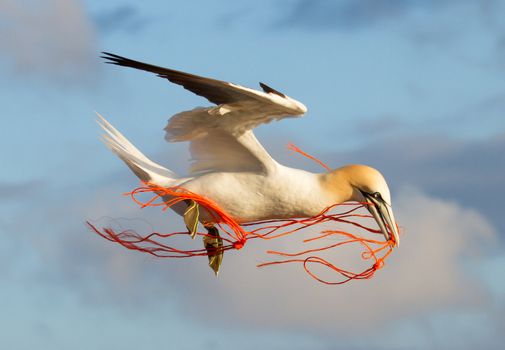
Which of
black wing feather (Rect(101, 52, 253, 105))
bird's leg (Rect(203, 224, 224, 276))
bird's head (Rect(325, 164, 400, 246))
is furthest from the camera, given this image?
bird's leg (Rect(203, 224, 224, 276))

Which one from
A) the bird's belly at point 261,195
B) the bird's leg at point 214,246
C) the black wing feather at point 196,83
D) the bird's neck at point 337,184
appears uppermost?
the black wing feather at point 196,83

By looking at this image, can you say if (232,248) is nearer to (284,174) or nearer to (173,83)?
(284,174)

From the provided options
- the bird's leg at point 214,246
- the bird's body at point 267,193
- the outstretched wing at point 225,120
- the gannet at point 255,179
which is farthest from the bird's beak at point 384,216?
the bird's leg at point 214,246

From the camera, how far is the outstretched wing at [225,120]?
31.6ft

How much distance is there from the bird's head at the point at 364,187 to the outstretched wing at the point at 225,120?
26.9 inches

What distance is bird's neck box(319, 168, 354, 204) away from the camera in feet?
33.9

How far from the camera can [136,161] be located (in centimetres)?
1094

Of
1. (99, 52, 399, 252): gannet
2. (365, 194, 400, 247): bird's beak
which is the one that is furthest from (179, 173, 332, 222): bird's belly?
(365, 194, 400, 247): bird's beak

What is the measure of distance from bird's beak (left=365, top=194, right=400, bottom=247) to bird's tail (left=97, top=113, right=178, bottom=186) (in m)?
2.01

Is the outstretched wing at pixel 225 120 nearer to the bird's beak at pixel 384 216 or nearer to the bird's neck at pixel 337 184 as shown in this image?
the bird's neck at pixel 337 184

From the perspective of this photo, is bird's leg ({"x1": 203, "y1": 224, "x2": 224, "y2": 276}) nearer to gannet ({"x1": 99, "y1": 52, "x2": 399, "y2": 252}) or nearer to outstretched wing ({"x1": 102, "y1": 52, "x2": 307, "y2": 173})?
gannet ({"x1": 99, "y1": 52, "x2": 399, "y2": 252})

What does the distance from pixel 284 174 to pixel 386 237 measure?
4.03ft

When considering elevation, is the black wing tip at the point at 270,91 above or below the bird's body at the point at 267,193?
above

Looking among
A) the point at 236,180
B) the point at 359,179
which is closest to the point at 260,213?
the point at 236,180
